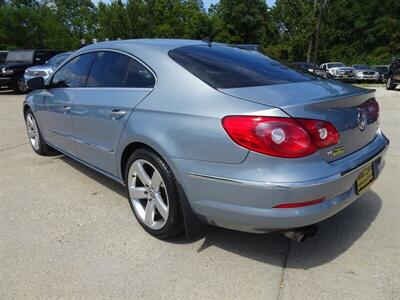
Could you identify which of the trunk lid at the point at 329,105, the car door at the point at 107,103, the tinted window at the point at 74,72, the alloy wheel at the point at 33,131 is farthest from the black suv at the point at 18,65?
the trunk lid at the point at 329,105

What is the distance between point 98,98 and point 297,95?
1.84 m

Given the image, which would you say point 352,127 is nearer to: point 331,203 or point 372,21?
point 331,203

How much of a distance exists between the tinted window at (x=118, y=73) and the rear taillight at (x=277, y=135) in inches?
38.6

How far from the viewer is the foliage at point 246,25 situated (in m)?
39.5

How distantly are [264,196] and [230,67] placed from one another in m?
1.18

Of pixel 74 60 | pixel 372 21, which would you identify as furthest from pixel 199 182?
pixel 372 21

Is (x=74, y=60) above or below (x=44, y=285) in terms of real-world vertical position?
above

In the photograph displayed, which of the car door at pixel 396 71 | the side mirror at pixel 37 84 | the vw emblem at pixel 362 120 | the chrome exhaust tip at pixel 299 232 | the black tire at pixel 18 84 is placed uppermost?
the vw emblem at pixel 362 120

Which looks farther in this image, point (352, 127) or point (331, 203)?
point (352, 127)

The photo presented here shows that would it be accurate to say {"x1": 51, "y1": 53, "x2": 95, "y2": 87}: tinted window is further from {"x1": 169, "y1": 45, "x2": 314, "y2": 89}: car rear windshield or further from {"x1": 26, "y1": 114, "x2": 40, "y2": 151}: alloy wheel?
{"x1": 169, "y1": 45, "x2": 314, "y2": 89}: car rear windshield

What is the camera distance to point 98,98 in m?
3.59

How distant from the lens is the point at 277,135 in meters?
2.35

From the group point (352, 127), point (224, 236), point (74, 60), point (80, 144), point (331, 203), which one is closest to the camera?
point (331, 203)

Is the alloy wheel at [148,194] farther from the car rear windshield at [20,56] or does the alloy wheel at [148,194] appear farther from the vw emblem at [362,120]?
the car rear windshield at [20,56]
